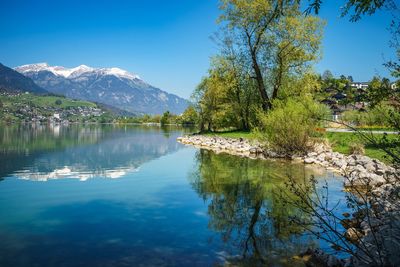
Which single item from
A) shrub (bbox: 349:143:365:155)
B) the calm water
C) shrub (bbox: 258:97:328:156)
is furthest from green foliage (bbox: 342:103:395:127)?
shrub (bbox: 349:143:365:155)

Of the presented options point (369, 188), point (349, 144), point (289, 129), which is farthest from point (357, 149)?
point (369, 188)

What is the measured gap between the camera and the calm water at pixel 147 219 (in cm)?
720

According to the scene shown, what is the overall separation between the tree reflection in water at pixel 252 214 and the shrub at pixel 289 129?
4476 mm

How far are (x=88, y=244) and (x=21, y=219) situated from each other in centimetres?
310

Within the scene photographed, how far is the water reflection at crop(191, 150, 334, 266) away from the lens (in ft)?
24.4

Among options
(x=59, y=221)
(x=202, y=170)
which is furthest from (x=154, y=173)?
(x=59, y=221)

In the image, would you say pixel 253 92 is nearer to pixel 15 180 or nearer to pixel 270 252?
pixel 15 180

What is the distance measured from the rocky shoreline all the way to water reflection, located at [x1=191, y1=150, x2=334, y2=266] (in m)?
1.18

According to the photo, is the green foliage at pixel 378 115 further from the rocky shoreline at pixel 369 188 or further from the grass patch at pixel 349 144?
the grass patch at pixel 349 144

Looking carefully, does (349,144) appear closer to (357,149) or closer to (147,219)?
(357,149)

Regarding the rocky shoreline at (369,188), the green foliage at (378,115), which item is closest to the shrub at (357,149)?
the rocky shoreline at (369,188)

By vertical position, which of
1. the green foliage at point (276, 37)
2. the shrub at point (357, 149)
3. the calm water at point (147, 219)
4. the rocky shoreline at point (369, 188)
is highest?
the green foliage at point (276, 37)

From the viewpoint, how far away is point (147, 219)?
32.6ft

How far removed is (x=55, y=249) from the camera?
7441 millimetres
